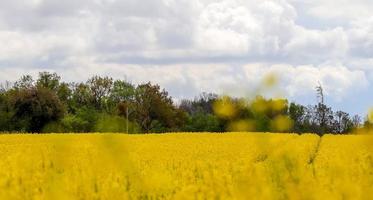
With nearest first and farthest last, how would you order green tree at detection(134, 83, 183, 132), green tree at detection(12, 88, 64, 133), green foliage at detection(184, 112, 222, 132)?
green tree at detection(12, 88, 64, 133) → green foliage at detection(184, 112, 222, 132) → green tree at detection(134, 83, 183, 132)

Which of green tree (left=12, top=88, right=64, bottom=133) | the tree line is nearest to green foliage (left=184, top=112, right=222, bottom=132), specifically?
the tree line

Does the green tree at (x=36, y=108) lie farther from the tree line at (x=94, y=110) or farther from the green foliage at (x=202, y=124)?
the green foliage at (x=202, y=124)

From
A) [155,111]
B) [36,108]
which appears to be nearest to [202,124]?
[155,111]

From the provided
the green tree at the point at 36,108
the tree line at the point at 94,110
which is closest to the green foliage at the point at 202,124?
the tree line at the point at 94,110

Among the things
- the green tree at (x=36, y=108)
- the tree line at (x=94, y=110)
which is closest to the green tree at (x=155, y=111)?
the tree line at (x=94, y=110)

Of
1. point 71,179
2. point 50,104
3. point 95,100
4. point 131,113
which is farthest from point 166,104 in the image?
point 71,179

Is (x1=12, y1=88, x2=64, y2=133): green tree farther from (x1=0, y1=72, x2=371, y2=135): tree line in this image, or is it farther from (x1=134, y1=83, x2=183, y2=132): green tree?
(x1=134, y1=83, x2=183, y2=132): green tree

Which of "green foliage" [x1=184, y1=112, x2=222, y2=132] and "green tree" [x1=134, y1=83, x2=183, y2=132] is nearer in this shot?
"green foliage" [x1=184, y1=112, x2=222, y2=132]

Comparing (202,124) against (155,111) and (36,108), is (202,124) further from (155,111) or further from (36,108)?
(36,108)

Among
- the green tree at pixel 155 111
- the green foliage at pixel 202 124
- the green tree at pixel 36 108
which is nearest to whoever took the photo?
the green tree at pixel 36 108

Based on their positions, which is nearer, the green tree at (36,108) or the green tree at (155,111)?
the green tree at (36,108)

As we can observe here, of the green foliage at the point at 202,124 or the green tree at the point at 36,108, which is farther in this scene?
the green foliage at the point at 202,124

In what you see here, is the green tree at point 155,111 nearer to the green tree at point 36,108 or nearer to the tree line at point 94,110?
the tree line at point 94,110

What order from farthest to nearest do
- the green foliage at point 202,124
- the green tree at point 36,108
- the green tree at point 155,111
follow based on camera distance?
1. the green tree at point 155,111
2. the green foliage at point 202,124
3. the green tree at point 36,108
